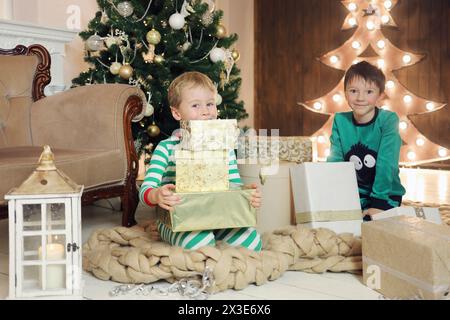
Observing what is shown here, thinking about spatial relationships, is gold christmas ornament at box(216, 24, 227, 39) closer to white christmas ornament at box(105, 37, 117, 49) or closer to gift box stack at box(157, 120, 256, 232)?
white christmas ornament at box(105, 37, 117, 49)

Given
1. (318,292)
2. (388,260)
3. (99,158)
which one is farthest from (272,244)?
(99,158)

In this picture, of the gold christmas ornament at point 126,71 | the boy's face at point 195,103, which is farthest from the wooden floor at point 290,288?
the gold christmas ornament at point 126,71

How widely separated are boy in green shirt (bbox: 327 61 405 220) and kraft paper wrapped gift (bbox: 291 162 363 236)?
17 cm

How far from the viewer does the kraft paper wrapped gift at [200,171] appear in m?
1.46

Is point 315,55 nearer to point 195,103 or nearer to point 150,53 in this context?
point 150,53

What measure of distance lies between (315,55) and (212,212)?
11.7ft

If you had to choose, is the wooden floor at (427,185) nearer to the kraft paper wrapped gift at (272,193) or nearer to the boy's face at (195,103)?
the kraft paper wrapped gift at (272,193)

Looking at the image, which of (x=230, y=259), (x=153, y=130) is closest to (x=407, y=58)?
(x=153, y=130)

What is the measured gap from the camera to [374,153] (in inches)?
83.7

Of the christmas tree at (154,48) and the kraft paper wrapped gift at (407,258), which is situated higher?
the christmas tree at (154,48)

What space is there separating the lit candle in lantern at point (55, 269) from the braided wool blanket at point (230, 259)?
203mm

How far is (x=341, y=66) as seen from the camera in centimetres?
450

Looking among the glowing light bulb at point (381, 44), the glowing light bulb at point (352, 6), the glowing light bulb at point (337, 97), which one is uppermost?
the glowing light bulb at point (352, 6)
